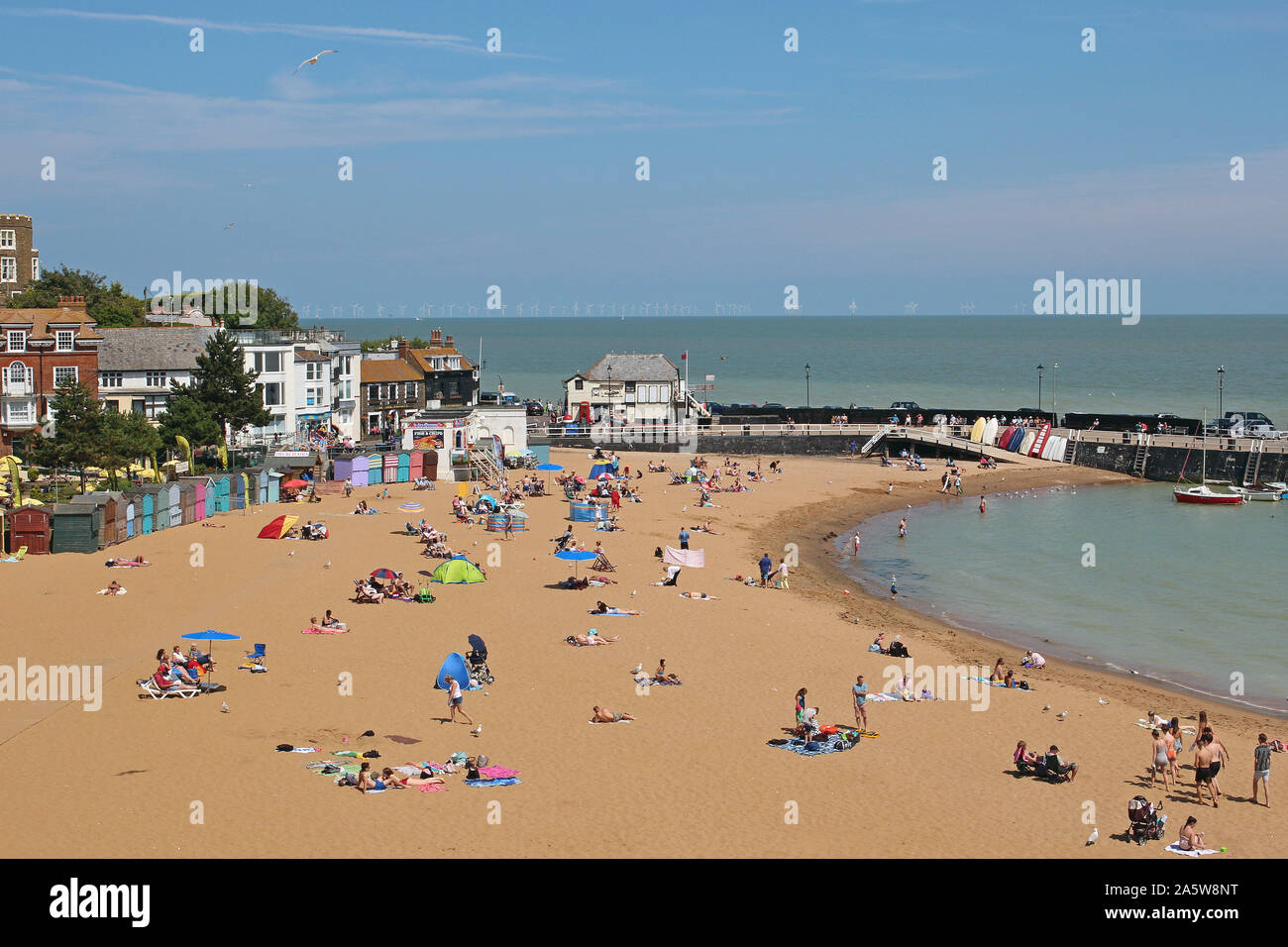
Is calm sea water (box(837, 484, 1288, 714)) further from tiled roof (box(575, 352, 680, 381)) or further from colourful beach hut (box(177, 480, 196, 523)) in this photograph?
tiled roof (box(575, 352, 680, 381))

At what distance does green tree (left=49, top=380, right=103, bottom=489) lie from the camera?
38.4 metres

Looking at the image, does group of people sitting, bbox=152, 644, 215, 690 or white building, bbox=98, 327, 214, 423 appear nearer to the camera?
group of people sitting, bbox=152, 644, 215, 690

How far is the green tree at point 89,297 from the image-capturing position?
72.8 meters

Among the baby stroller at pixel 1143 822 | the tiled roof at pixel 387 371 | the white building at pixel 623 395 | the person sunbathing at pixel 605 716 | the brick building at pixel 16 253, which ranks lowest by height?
the baby stroller at pixel 1143 822

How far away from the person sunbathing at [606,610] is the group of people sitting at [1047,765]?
36.6 ft

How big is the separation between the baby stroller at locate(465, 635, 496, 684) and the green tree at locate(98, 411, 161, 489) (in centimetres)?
2209

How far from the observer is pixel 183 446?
154ft

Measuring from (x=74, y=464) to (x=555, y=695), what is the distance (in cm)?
2556

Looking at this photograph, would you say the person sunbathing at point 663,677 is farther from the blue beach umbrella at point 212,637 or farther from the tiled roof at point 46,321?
the tiled roof at point 46,321

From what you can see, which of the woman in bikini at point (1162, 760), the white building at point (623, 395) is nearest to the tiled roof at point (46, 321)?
the white building at point (623, 395)

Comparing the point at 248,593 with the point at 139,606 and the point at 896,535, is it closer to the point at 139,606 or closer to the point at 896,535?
the point at 139,606

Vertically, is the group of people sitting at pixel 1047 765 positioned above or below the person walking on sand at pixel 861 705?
below

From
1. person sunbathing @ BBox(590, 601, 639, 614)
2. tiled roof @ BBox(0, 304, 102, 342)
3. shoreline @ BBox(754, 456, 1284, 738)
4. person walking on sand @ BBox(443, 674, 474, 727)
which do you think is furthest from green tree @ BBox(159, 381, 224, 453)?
person walking on sand @ BBox(443, 674, 474, 727)
